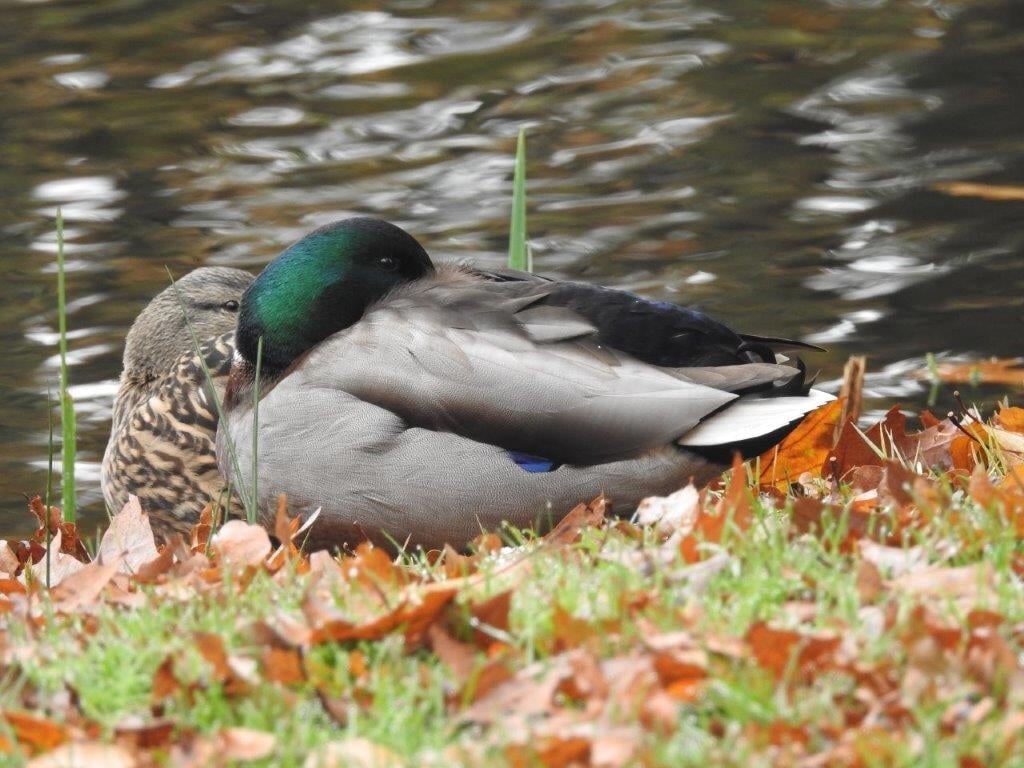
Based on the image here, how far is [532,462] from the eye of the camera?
4363 millimetres

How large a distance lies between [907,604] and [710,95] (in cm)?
778

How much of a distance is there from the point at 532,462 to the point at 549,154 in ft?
18.3

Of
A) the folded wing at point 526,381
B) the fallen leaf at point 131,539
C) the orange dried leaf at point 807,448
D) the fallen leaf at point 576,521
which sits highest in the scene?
the folded wing at point 526,381

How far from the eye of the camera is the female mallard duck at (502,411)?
14.1 ft

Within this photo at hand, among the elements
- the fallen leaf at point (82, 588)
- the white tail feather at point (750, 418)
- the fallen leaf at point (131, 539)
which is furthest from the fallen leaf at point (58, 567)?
the white tail feather at point (750, 418)

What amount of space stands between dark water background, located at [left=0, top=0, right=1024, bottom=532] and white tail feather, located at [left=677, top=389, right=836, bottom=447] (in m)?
2.95

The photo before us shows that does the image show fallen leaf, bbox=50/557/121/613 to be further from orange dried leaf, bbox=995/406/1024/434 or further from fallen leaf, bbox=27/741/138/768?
orange dried leaf, bbox=995/406/1024/434

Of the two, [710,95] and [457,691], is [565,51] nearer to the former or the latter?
[710,95]

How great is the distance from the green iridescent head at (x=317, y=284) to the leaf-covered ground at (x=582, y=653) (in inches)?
50.4

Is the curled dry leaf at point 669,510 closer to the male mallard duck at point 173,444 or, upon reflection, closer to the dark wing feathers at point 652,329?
the dark wing feathers at point 652,329

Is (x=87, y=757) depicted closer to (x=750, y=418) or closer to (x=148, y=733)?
(x=148, y=733)

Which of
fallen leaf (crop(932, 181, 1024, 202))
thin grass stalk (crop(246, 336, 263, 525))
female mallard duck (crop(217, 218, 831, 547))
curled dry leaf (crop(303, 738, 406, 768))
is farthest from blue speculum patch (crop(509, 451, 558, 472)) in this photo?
fallen leaf (crop(932, 181, 1024, 202))

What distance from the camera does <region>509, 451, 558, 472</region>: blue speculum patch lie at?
4352mm

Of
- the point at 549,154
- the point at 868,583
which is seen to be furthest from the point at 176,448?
the point at 549,154
